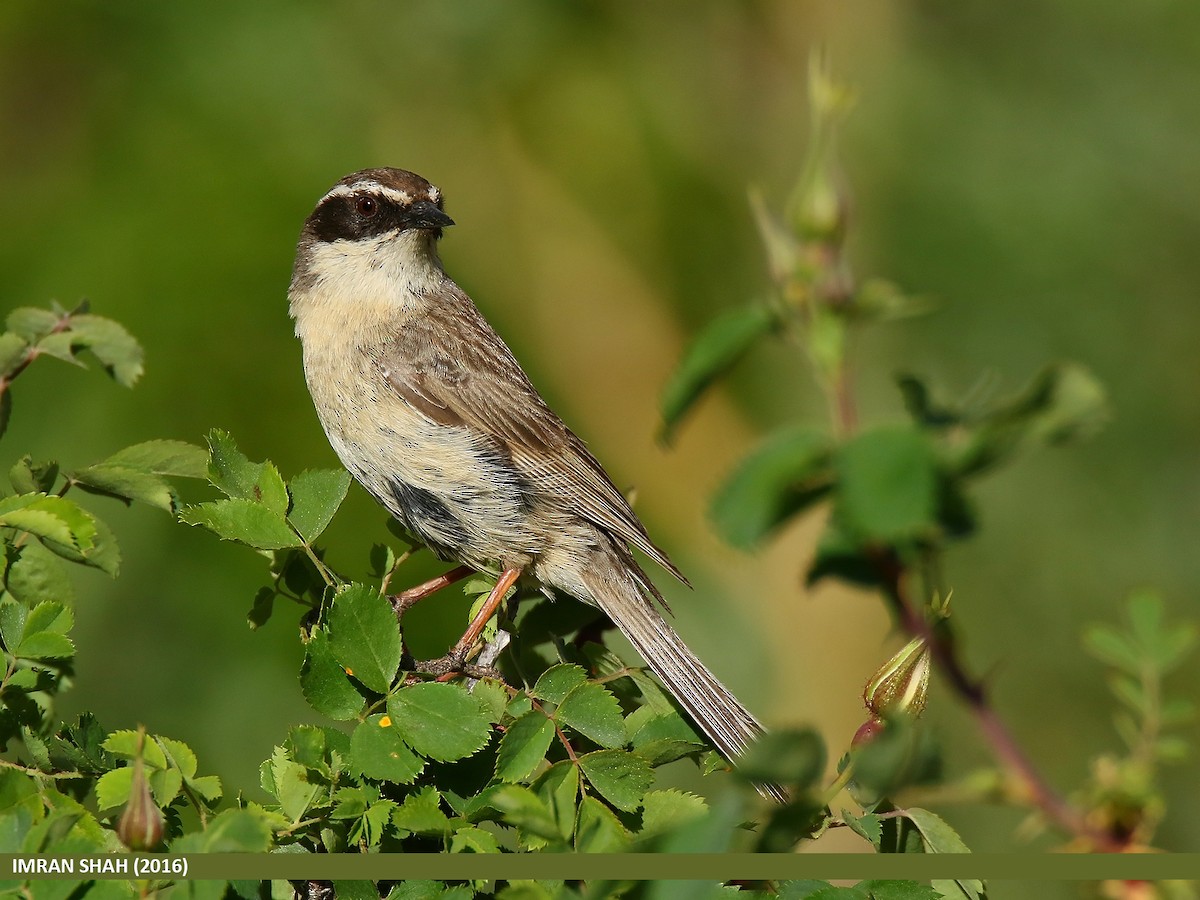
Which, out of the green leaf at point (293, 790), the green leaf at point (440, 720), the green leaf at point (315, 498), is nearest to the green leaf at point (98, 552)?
the green leaf at point (315, 498)

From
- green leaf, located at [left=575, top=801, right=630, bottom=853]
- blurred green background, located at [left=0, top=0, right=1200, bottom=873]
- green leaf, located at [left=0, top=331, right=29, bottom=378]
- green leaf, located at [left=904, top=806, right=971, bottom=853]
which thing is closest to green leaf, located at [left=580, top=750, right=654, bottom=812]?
green leaf, located at [left=575, top=801, right=630, bottom=853]

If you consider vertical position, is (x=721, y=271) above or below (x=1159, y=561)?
above

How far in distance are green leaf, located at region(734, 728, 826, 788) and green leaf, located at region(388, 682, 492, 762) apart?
128cm

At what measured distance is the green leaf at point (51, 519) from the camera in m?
2.88

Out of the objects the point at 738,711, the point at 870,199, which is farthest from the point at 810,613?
the point at 738,711

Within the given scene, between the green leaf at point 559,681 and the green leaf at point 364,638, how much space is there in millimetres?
365

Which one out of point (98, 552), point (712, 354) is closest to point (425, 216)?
point (98, 552)

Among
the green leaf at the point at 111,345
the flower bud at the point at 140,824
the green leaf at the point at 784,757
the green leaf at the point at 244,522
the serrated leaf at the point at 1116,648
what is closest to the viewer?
the green leaf at the point at 784,757

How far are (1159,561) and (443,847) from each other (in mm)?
6486

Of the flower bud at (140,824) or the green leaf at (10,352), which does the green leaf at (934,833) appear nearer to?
the flower bud at (140,824)

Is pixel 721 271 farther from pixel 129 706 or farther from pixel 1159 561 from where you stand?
pixel 129 706

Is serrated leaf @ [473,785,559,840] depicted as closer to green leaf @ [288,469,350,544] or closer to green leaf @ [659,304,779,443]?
green leaf @ [659,304,779,443]

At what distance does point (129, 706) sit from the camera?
6.20m

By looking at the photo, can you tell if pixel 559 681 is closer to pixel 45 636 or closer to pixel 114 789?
pixel 114 789
